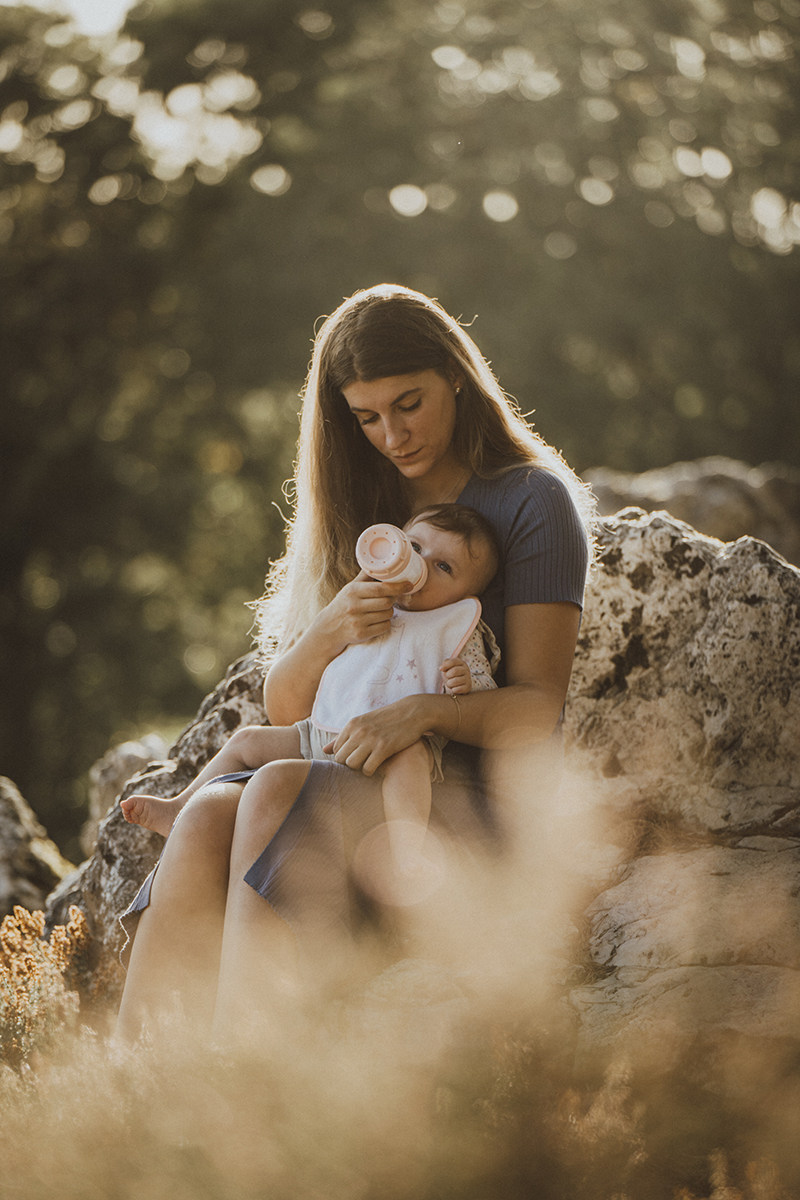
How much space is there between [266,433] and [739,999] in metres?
13.6

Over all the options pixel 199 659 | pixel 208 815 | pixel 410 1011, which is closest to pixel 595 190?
pixel 199 659

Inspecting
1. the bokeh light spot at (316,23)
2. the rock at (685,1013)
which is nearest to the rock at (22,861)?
the rock at (685,1013)

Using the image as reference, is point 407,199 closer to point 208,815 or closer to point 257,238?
point 257,238

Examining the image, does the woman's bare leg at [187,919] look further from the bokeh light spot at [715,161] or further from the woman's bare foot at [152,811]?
the bokeh light spot at [715,161]

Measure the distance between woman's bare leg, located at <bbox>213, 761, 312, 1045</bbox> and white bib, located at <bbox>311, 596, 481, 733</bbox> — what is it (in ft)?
0.98

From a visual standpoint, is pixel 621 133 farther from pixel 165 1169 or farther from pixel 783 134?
pixel 165 1169

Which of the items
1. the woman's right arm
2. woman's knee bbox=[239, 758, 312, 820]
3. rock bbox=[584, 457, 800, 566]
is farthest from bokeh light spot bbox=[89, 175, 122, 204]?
woman's knee bbox=[239, 758, 312, 820]

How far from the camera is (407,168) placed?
14.7 meters

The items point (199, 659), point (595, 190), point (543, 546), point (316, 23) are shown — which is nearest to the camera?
point (543, 546)

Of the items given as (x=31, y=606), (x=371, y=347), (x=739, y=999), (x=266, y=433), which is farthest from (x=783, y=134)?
(x=739, y=999)

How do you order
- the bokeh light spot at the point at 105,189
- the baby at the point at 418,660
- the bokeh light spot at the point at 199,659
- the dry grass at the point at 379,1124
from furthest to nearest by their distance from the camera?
the bokeh light spot at the point at 199,659, the bokeh light spot at the point at 105,189, the baby at the point at 418,660, the dry grass at the point at 379,1124

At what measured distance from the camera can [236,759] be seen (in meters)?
2.76

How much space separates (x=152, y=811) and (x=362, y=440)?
1.24 m

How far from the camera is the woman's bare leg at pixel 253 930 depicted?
214 centimetres
